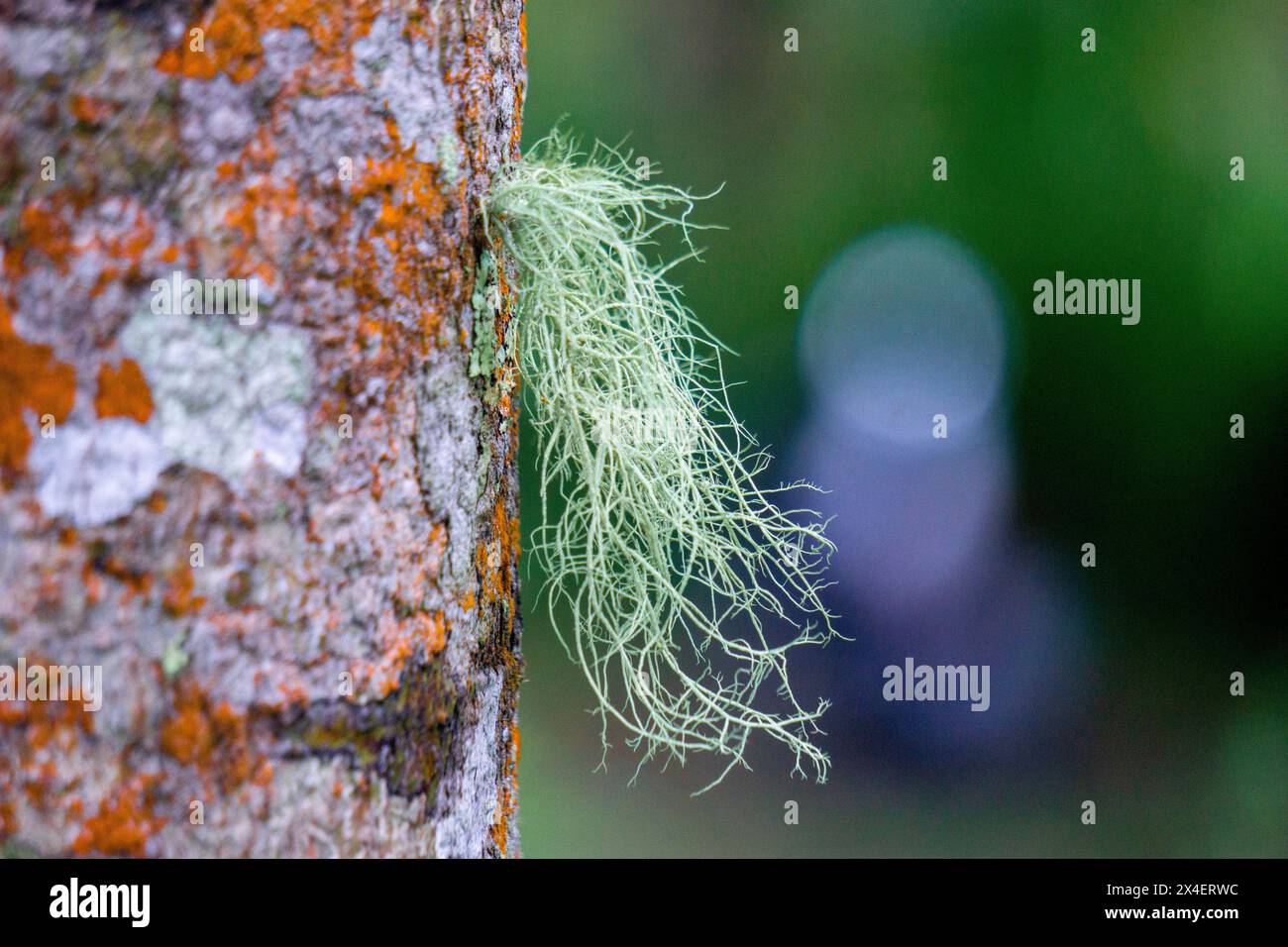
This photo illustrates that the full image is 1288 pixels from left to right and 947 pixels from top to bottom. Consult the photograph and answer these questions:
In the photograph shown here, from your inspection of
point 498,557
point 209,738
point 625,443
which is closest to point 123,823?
point 209,738

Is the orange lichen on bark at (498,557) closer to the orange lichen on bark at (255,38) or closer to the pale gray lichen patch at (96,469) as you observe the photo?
the pale gray lichen patch at (96,469)

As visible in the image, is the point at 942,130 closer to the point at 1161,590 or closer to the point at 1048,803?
the point at 1161,590

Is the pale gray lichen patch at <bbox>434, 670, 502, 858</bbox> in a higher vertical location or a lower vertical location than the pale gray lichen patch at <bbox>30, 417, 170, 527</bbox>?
lower

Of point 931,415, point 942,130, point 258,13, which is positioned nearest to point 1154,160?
point 942,130

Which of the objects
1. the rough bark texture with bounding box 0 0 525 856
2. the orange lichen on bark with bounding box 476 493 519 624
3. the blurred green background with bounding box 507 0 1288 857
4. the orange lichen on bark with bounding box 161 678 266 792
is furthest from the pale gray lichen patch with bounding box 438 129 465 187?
the blurred green background with bounding box 507 0 1288 857

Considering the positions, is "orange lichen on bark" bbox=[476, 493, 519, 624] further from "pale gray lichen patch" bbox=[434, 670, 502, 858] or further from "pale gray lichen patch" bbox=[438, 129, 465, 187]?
"pale gray lichen patch" bbox=[438, 129, 465, 187]

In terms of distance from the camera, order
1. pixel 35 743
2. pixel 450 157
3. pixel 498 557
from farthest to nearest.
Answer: pixel 498 557 < pixel 450 157 < pixel 35 743

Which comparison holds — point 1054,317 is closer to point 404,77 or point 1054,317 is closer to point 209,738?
point 404,77
